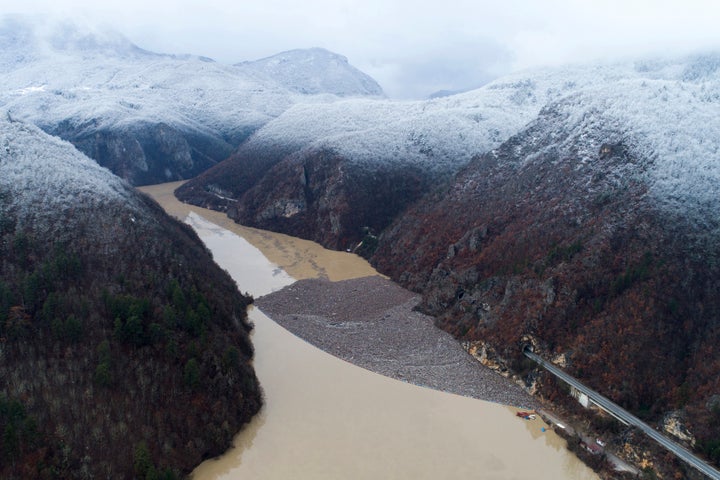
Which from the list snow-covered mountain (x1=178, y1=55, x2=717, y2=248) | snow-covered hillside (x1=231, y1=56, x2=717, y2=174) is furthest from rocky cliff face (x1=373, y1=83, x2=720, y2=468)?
snow-covered hillside (x1=231, y1=56, x2=717, y2=174)

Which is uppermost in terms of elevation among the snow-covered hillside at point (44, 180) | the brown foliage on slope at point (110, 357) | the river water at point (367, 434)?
the snow-covered hillside at point (44, 180)

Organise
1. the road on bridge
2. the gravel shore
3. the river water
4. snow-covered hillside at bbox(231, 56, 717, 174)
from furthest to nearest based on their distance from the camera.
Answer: snow-covered hillside at bbox(231, 56, 717, 174), the gravel shore, the river water, the road on bridge

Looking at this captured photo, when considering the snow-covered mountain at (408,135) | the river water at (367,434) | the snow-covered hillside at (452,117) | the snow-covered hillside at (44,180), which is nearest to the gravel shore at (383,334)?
the river water at (367,434)

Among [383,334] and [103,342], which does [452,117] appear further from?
[103,342]

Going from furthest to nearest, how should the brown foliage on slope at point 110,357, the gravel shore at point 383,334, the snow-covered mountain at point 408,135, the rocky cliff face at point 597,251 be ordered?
1. the snow-covered mountain at point 408,135
2. the gravel shore at point 383,334
3. the rocky cliff face at point 597,251
4. the brown foliage on slope at point 110,357

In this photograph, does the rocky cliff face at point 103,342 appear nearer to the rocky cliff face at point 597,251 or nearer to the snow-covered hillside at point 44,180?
the snow-covered hillside at point 44,180

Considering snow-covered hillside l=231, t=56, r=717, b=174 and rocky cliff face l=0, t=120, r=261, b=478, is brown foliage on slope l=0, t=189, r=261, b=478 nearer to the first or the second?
rocky cliff face l=0, t=120, r=261, b=478

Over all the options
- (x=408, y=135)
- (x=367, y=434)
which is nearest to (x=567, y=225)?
(x=367, y=434)
